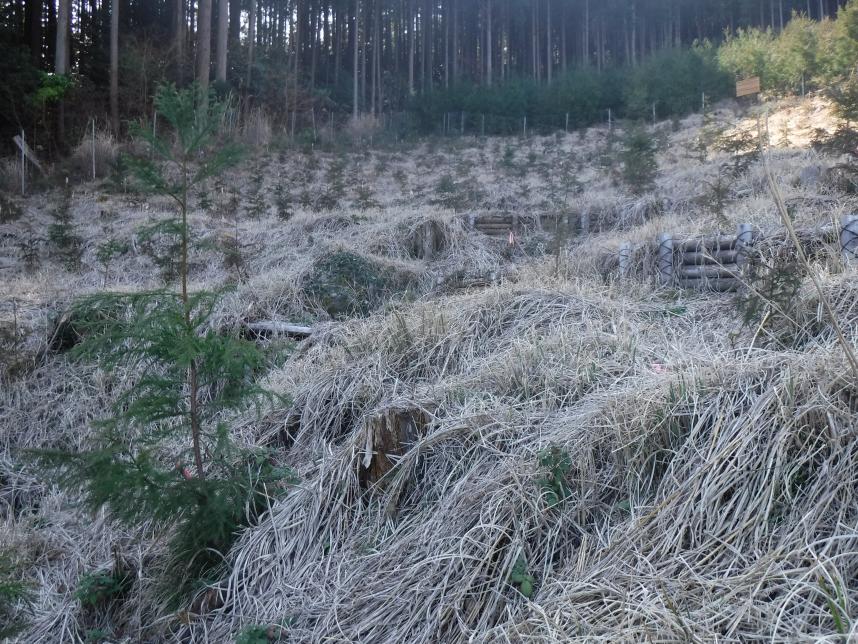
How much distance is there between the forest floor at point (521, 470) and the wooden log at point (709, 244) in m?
0.31

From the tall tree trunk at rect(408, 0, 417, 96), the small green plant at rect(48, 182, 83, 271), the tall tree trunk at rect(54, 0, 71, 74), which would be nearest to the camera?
the small green plant at rect(48, 182, 83, 271)

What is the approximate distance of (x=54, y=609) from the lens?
346 centimetres

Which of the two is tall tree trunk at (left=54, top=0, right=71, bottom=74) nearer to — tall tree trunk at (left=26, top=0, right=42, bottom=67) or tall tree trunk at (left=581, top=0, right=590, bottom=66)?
tall tree trunk at (left=26, top=0, right=42, bottom=67)

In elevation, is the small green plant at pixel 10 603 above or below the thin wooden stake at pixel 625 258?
below

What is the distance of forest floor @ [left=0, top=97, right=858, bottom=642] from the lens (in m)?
2.23

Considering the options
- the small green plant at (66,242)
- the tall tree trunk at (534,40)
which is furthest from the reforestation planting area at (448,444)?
the tall tree trunk at (534,40)

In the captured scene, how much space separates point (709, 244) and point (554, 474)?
452cm

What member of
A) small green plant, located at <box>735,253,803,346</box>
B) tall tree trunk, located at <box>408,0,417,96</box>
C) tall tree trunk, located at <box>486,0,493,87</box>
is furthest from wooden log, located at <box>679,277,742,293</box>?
tall tree trunk, located at <box>408,0,417,96</box>

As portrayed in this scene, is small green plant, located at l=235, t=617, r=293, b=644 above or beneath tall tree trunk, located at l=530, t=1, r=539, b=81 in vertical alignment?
beneath

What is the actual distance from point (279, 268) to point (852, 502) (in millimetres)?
6791

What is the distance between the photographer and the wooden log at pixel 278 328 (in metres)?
6.18

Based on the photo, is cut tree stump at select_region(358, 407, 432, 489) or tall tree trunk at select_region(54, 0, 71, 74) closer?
cut tree stump at select_region(358, 407, 432, 489)

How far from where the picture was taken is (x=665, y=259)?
22.3 ft

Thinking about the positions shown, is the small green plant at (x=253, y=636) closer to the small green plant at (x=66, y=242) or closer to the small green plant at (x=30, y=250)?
the small green plant at (x=66, y=242)
